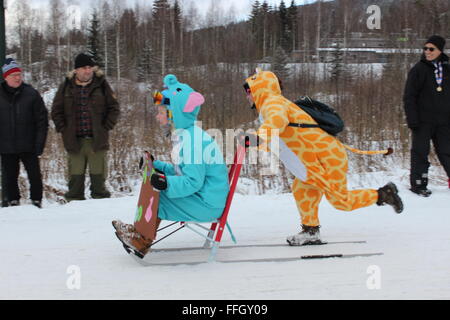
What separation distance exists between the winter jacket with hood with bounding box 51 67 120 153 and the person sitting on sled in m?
2.65

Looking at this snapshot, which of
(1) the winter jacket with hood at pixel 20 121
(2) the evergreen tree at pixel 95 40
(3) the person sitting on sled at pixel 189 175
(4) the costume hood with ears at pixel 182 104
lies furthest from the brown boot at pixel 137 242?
(2) the evergreen tree at pixel 95 40

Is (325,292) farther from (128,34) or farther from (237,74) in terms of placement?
(128,34)

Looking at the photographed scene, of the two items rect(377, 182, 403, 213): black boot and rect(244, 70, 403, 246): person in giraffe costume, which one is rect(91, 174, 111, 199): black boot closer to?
rect(244, 70, 403, 246): person in giraffe costume

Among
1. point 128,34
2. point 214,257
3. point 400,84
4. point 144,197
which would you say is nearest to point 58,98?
point 144,197

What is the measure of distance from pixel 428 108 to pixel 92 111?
431 cm

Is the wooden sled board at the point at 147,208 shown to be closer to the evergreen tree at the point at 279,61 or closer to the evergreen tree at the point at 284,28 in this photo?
the evergreen tree at the point at 279,61

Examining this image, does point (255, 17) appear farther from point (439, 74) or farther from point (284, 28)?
point (439, 74)

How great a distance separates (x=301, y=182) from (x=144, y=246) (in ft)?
5.00

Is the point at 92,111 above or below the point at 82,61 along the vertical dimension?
below

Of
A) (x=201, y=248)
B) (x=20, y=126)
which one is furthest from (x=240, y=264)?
(x=20, y=126)

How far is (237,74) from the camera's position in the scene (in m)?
14.6

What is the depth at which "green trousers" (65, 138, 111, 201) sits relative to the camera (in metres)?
6.37

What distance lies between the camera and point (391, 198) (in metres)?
4.19

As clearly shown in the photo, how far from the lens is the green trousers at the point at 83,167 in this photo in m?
6.37
